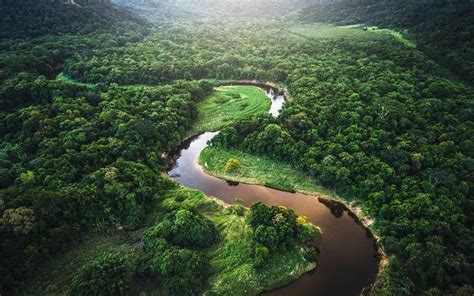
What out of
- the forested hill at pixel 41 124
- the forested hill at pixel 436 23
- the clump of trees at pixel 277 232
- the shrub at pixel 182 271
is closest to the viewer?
the shrub at pixel 182 271

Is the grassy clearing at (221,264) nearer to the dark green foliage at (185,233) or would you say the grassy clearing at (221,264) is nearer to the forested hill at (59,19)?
the dark green foliage at (185,233)

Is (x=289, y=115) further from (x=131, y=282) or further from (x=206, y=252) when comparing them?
(x=131, y=282)

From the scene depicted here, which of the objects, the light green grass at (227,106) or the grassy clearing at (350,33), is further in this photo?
the grassy clearing at (350,33)

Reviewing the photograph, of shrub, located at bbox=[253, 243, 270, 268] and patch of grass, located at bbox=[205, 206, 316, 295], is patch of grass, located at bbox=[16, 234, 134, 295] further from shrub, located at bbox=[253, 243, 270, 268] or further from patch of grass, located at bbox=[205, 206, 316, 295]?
shrub, located at bbox=[253, 243, 270, 268]

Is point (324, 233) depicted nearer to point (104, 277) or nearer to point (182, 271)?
point (182, 271)

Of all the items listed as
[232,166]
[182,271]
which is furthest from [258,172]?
[182,271]

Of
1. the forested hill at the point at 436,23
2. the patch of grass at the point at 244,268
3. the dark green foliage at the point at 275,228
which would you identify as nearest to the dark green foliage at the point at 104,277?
the patch of grass at the point at 244,268

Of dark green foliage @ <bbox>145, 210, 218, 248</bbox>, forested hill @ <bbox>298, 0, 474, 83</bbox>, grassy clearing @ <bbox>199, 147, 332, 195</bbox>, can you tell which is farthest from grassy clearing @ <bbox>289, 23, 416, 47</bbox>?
dark green foliage @ <bbox>145, 210, 218, 248</bbox>
